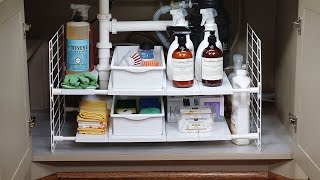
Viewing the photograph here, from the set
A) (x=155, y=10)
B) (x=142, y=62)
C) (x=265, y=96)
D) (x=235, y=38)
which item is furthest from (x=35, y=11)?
(x=265, y=96)

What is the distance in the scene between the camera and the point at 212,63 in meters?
2.24

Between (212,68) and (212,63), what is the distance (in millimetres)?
20

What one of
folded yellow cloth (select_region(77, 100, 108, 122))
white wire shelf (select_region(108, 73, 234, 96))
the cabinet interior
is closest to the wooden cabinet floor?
the cabinet interior

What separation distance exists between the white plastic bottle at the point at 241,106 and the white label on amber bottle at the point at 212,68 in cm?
10

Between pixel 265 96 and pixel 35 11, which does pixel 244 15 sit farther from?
pixel 35 11

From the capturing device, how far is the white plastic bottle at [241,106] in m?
2.31

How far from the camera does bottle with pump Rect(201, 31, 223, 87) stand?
2.24 m

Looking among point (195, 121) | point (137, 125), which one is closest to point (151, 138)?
point (137, 125)

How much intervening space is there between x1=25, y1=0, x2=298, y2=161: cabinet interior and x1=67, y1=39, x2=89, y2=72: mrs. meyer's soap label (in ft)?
0.94

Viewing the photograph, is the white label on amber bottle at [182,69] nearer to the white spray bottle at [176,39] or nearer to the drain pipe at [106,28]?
the white spray bottle at [176,39]

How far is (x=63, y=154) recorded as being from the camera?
228 centimetres

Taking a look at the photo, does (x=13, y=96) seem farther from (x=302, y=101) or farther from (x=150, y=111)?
(x=302, y=101)

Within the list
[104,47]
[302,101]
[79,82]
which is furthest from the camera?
[104,47]

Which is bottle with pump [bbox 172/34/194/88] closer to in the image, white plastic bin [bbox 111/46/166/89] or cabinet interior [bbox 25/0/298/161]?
white plastic bin [bbox 111/46/166/89]
